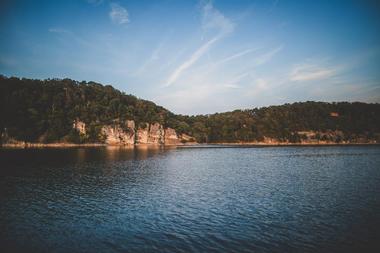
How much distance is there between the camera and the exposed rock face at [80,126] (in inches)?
6649

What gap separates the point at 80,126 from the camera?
559ft

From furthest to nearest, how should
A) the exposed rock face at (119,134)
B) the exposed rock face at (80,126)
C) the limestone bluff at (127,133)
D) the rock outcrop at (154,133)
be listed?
1. the rock outcrop at (154,133)
2. the exposed rock face at (119,134)
3. the limestone bluff at (127,133)
4. the exposed rock face at (80,126)

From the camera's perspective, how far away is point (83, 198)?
26906 mm

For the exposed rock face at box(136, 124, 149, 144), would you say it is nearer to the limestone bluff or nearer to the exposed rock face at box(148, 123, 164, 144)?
the limestone bluff

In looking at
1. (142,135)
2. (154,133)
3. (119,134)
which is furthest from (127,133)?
(154,133)

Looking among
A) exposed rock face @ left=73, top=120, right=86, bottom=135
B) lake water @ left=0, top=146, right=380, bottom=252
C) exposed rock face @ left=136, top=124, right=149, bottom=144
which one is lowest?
lake water @ left=0, top=146, right=380, bottom=252

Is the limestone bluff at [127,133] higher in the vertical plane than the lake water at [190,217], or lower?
higher

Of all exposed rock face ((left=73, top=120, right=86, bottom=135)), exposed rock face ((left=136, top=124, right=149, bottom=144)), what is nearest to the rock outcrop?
exposed rock face ((left=136, top=124, right=149, bottom=144))

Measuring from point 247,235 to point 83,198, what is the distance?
58.7 ft

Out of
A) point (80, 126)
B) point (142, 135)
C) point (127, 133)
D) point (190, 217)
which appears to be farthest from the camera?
point (142, 135)

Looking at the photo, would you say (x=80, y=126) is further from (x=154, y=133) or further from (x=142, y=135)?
(x=154, y=133)

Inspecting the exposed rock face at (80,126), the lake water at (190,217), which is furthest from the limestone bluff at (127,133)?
the lake water at (190,217)

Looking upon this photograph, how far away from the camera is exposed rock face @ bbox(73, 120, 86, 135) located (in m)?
169

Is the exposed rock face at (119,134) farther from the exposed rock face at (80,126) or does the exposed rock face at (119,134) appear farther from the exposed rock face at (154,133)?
the exposed rock face at (154,133)
